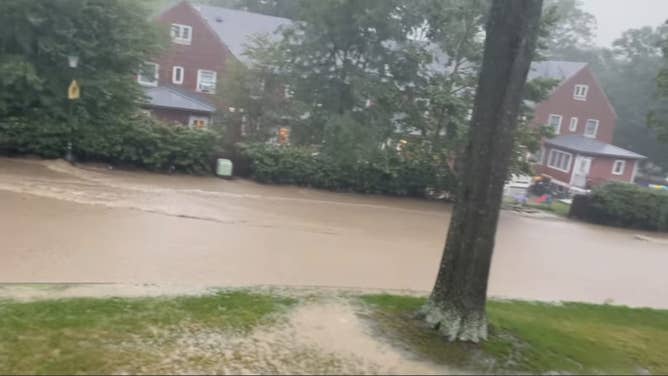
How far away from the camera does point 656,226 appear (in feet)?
64.9

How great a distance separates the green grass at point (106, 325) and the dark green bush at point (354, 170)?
1149cm

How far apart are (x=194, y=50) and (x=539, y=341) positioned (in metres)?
28.3

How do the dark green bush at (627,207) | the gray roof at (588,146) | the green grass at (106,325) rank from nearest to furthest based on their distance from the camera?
1. the green grass at (106,325)
2. the dark green bush at (627,207)
3. the gray roof at (588,146)

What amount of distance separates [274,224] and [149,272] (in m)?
4.69

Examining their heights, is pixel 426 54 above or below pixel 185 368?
above

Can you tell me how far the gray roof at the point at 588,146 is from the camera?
34562mm

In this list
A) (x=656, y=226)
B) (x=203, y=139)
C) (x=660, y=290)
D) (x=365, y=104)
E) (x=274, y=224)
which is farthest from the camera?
(x=656, y=226)

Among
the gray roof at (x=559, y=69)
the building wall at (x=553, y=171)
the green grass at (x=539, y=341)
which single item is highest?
the gray roof at (x=559, y=69)

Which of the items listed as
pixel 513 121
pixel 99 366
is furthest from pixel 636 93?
pixel 99 366

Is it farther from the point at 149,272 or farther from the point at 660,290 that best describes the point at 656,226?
the point at 149,272

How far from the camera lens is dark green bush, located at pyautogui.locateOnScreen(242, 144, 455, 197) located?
58.0 ft

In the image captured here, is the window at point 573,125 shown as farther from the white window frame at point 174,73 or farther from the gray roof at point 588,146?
the white window frame at point 174,73

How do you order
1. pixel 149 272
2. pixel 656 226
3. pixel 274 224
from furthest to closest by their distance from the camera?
pixel 656 226 < pixel 274 224 < pixel 149 272

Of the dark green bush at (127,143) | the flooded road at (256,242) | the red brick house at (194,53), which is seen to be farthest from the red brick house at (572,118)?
the dark green bush at (127,143)
